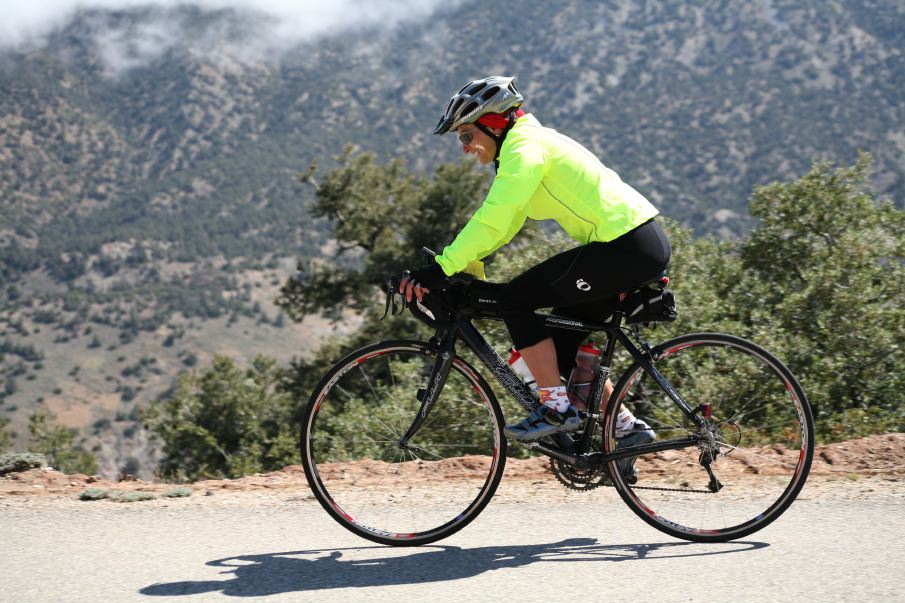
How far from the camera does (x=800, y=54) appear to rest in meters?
199

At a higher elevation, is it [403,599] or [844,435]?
[844,435]

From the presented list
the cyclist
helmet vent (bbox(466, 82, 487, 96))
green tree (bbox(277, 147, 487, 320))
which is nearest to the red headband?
the cyclist

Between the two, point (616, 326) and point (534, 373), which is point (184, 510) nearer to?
point (534, 373)

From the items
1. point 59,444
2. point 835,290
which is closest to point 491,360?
point 835,290

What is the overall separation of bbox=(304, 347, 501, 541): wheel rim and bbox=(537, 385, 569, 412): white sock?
1.00ft

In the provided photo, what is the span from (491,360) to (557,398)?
15.6 inches

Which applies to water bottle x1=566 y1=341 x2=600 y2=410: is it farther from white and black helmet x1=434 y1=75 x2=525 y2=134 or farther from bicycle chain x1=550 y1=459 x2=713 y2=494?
white and black helmet x1=434 y1=75 x2=525 y2=134

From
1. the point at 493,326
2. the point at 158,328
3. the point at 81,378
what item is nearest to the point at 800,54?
the point at 158,328

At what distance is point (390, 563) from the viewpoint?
4070 millimetres

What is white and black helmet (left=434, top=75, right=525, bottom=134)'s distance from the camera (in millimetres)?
4055

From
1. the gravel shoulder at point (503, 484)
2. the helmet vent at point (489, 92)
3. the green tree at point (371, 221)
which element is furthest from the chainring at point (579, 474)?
the green tree at point (371, 221)

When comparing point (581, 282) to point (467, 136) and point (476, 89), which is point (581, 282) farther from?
point (476, 89)

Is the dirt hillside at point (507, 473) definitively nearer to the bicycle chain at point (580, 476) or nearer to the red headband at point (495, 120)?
the bicycle chain at point (580, 476)

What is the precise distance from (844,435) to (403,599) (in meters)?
4.53
